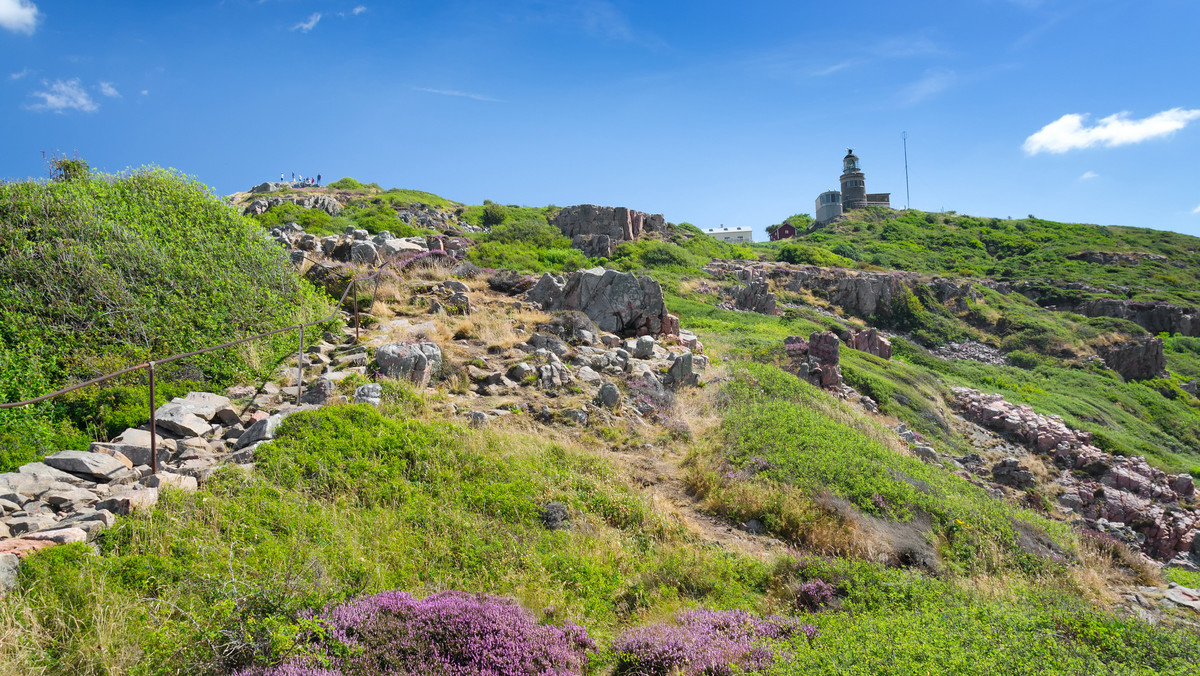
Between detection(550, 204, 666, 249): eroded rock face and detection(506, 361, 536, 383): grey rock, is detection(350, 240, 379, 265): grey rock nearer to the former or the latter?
detection(506, 361, 536, 383): grey rock

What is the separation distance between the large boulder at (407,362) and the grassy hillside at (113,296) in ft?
5.84

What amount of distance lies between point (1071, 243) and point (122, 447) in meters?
72.0

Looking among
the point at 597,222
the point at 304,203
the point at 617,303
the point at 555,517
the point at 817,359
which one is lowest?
the point at 555,517

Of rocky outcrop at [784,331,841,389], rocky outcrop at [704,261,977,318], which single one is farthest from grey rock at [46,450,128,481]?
rocky outcrop at [704,261,977,318]

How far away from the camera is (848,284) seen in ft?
116

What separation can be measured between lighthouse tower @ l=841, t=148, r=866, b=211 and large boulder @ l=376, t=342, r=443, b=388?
78.1 metres

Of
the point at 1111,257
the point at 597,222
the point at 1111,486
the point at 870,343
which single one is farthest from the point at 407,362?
the point at 1111,257

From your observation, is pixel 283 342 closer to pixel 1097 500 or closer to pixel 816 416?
pixel 816 416

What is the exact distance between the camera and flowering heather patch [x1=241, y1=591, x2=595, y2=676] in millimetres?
3592

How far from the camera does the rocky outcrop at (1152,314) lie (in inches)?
1454

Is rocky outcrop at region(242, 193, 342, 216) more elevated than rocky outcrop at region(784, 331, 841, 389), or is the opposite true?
rocky outcrop at region(242, 193, 342, 216)

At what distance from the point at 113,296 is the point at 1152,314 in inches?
2015

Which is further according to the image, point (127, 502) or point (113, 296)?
point (113, 296)

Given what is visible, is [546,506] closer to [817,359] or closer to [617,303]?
[617,303]
